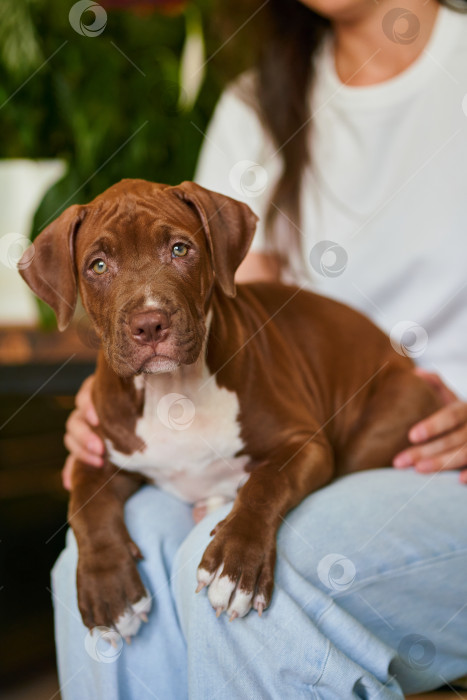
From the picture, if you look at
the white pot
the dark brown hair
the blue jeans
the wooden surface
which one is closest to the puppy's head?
the blue jeans

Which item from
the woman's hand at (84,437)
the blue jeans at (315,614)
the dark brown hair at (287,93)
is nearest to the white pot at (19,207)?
the dark brown hair at (287,93)

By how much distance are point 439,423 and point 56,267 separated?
0.92 meters

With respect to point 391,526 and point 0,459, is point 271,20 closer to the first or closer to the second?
point 391,526

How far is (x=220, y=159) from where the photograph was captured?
2.31 meters

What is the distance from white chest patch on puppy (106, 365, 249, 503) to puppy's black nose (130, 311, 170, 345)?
0.91 ft

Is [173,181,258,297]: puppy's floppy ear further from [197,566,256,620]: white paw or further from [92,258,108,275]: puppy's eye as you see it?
[197,566,256,620]: white paw

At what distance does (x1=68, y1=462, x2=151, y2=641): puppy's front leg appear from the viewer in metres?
1.34

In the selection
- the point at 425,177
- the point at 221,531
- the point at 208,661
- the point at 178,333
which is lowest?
the point at 208,661

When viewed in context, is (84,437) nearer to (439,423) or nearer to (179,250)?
(179,250)

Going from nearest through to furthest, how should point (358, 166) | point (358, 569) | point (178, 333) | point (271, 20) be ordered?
point (178, 333) → point (358, 569) → point (358, 166) → point (271, 20)

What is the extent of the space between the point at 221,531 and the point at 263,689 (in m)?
0.26

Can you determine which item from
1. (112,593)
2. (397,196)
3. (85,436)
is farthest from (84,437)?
(397,196)

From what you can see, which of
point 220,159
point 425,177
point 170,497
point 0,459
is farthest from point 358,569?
point 0,459

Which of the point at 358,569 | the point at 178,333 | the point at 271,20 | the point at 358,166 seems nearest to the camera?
the point at 178,333
